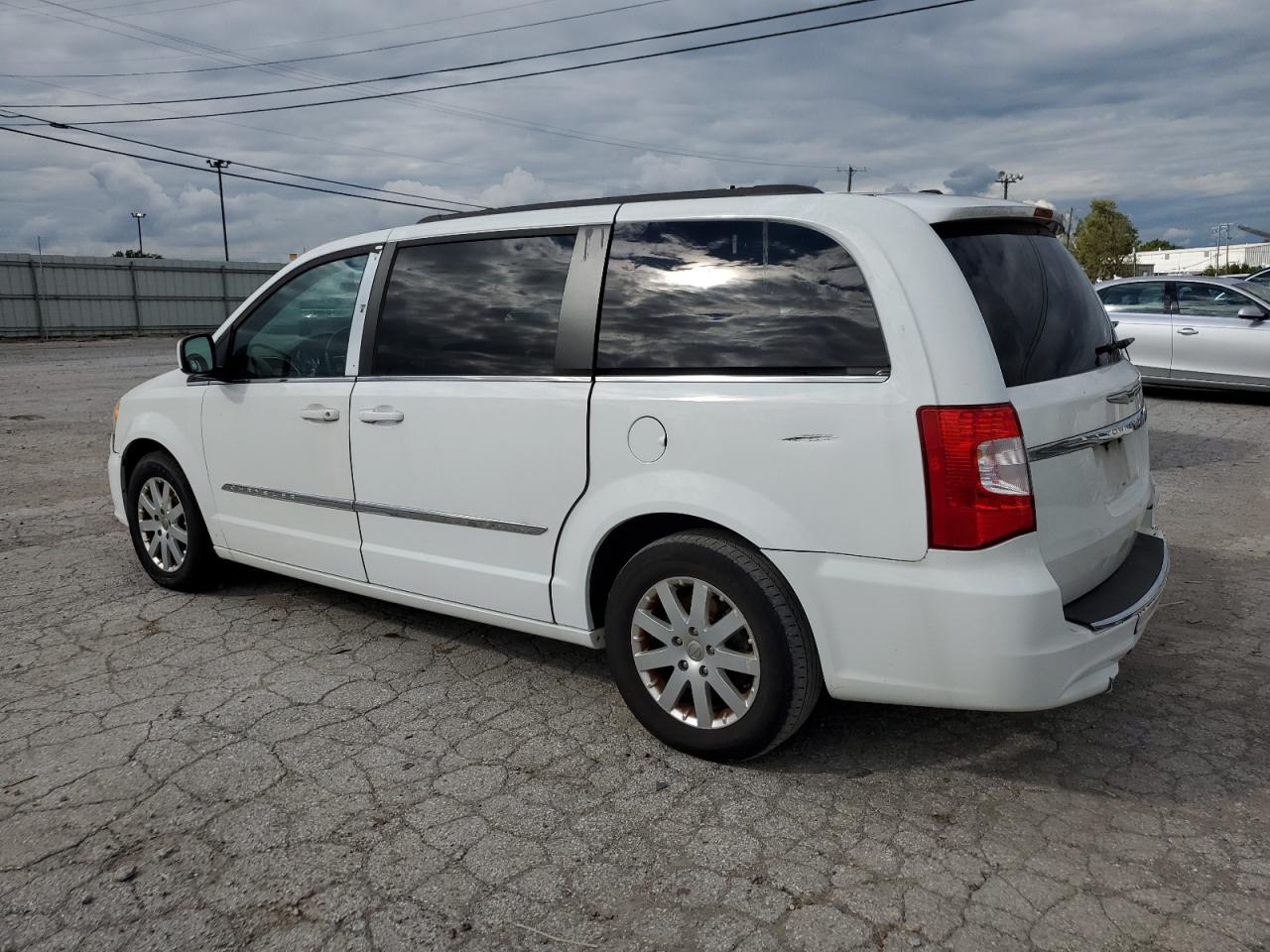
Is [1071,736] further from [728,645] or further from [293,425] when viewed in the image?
[293,425]

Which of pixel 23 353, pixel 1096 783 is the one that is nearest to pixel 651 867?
pixel 1096 783

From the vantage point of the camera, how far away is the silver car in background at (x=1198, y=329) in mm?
11656

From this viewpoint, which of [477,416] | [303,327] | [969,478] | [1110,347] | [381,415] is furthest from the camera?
[303,327]

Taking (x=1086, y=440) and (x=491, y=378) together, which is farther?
(x=491, y=378)

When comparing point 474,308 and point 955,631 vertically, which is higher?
point 474,308

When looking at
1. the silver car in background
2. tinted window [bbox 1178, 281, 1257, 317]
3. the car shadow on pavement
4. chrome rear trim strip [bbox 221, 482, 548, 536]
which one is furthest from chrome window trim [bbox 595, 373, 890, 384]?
tinted window [bbox 1178, 281, 1257, 317]

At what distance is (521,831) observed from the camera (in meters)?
2.89

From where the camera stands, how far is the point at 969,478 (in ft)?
8.95

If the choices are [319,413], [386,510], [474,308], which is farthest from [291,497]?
[474,308]

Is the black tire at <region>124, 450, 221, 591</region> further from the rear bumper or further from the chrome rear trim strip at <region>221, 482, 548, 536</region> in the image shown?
the rear bumper

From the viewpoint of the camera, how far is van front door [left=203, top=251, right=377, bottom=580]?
4.21 m

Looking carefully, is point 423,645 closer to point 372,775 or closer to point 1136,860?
point 372,775

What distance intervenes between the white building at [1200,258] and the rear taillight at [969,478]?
4538 inches

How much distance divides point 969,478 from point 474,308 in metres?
1.99
